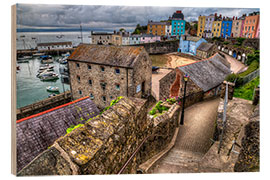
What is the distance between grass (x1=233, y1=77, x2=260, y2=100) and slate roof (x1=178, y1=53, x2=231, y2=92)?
2343 millimetres

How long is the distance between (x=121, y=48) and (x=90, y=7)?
334 inches

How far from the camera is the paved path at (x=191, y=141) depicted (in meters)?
5.19

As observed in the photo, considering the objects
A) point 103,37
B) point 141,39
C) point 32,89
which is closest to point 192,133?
point 103,37

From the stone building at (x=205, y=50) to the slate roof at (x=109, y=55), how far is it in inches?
773

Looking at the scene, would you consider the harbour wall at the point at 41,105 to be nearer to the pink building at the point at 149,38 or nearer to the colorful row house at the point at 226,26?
the colorful row house at the point at 226,26

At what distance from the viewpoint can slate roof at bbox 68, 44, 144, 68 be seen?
488 inches

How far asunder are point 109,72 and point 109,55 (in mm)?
1311

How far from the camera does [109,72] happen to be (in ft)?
42.5

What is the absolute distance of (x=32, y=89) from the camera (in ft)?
72.1

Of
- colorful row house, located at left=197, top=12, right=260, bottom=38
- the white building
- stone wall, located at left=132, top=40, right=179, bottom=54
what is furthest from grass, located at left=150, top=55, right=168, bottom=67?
the white building

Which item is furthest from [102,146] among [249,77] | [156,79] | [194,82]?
[156,79]

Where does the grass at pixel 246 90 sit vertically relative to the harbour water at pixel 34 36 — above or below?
below

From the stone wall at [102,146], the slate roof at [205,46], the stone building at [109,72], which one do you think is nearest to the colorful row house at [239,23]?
the stone wall at [102,146]

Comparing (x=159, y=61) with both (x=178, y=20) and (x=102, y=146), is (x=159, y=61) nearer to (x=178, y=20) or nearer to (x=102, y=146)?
(x=178, y=20)
